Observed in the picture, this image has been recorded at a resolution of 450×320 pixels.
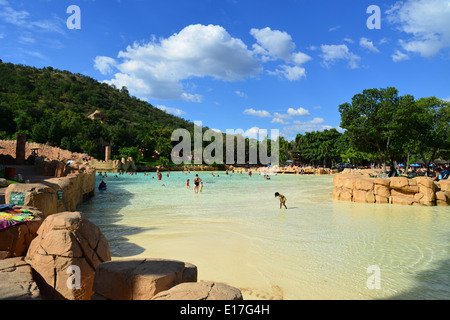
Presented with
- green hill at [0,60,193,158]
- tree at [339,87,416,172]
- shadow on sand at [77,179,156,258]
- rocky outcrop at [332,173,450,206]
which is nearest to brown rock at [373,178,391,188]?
rocky outcrop at [332,173,450,206]

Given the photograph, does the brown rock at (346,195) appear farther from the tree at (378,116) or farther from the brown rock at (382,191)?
the tree at (378,116)

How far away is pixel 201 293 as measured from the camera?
2.59 m

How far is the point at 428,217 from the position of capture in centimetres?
1181

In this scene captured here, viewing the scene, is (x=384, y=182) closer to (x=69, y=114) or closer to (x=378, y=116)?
(x=378, y=116)

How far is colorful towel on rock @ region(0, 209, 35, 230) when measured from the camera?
13.7 ft

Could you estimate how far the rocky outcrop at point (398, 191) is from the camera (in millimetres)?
15023

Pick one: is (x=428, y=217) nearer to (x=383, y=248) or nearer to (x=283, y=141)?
(x=383, y=248)

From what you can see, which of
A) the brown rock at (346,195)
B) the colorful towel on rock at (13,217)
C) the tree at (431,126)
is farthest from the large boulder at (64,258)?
the tree at (431,126)

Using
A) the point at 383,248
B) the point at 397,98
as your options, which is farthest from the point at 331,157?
the point at 383,248

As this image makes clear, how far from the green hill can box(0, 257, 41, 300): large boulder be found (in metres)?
54.4

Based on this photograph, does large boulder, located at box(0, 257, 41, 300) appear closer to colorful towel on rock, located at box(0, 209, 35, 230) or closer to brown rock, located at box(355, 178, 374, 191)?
colorful towel on rock, located at box(0, 209, 35, 230)

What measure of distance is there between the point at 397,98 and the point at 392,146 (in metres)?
5.91

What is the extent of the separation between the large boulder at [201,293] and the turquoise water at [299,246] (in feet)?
7.36

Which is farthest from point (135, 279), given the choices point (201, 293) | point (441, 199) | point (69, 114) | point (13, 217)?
point (69, 114)
